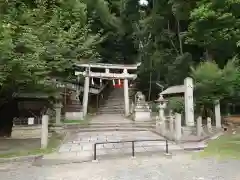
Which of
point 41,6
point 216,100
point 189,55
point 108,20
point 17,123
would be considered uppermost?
point 108,20

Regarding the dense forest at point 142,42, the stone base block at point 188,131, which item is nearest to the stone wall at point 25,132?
the dense forest at point 142,42

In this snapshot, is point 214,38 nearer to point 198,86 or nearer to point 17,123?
point 198,86

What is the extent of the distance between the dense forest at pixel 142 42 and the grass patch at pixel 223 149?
461 cm

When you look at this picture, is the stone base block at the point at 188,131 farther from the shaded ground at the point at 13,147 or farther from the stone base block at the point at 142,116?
the shaded ground at the point at 13,147

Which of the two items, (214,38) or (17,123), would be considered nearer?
(17,123)

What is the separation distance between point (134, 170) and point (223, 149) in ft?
14.5

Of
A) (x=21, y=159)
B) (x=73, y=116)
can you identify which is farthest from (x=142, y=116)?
(x=21, y=159)

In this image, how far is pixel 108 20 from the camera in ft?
88.0

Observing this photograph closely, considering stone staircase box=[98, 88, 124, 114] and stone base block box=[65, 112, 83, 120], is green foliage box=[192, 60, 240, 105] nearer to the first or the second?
stone base block box=[65, 112, 83, 120]

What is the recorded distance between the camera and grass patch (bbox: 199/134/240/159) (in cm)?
873

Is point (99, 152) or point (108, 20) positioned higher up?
point (108, 20)

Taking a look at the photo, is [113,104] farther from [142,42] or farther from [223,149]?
[223,149]

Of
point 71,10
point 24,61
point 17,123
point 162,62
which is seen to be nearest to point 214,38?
point 162,62

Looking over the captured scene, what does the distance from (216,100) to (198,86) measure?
1629mm
